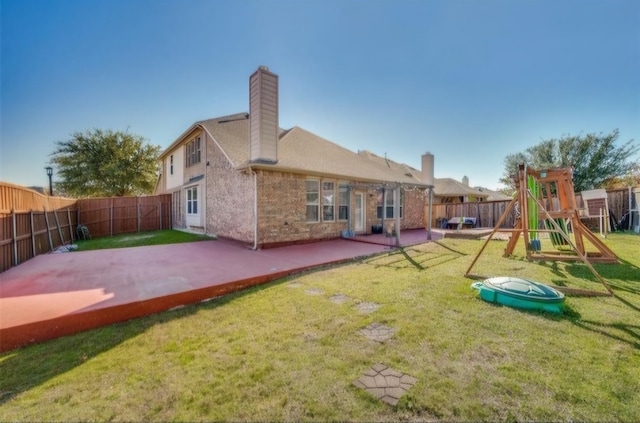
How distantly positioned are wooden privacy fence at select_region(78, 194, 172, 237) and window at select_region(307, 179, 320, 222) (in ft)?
39.3

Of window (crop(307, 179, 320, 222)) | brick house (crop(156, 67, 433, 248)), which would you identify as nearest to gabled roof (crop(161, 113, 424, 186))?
brick house (crop(156, 67, 433, 248))

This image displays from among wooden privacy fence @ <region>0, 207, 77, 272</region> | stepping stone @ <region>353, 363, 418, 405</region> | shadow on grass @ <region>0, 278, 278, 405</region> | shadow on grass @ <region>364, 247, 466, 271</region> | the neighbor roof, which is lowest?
shadow on grass @ <region>0, 278, 278, 405</region>

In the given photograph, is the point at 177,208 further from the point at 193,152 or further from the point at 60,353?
the point at 60,353

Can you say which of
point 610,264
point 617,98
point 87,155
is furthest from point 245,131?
point 87,155

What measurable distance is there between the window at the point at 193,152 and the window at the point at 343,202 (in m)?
8.05

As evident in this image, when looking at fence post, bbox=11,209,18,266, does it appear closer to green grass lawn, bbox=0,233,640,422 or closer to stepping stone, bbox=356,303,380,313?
green grass lawn, bbox=0,233,640,422

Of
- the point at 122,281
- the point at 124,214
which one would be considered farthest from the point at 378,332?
the point at 124,214

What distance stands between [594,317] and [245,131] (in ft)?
44.7

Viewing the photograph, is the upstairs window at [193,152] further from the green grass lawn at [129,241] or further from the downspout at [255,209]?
the downspout at [255,209]

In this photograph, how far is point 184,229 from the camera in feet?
51.6

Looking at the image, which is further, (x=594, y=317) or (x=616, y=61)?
(x=616, y=61)

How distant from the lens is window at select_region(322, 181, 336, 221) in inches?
443

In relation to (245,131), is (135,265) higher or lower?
lower

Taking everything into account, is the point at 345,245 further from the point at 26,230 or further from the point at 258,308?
the point at 26,230
